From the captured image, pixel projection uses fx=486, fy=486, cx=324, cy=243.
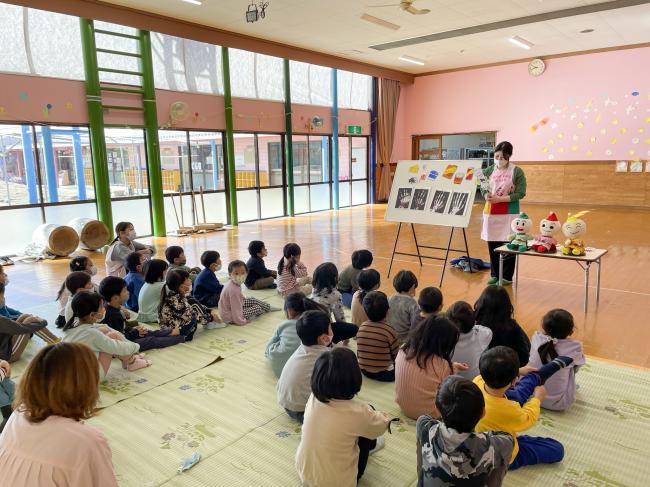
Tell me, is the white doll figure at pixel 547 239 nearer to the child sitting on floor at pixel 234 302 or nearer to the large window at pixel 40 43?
the child sitting on floor at pixel 234 302

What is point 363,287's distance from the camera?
347 centimetres

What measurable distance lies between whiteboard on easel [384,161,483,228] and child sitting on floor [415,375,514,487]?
3658 millimetres

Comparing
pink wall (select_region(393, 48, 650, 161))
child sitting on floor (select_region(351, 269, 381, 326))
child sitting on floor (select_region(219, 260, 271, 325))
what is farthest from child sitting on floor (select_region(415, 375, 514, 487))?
pink wall (select_region(393, 48, 650, 161))

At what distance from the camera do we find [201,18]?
324 inches

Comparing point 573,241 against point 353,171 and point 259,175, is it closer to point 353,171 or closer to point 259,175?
point 259,175

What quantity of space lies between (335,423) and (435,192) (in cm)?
415

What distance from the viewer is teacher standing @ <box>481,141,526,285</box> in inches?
200

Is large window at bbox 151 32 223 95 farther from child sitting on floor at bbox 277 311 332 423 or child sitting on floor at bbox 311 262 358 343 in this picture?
child sitting on floor at bbox 277 311 332 423

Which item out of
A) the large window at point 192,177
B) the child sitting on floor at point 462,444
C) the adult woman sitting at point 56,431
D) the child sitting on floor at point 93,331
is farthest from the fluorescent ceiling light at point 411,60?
the adult woman sitting at point 56,431

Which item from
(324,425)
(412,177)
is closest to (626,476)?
(324,425)

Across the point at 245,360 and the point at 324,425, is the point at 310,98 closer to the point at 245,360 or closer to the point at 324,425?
the point at 245,360

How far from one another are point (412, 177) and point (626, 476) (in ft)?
13.6

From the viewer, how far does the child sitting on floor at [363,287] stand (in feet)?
11.2

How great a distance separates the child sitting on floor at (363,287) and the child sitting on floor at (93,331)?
1.52m
